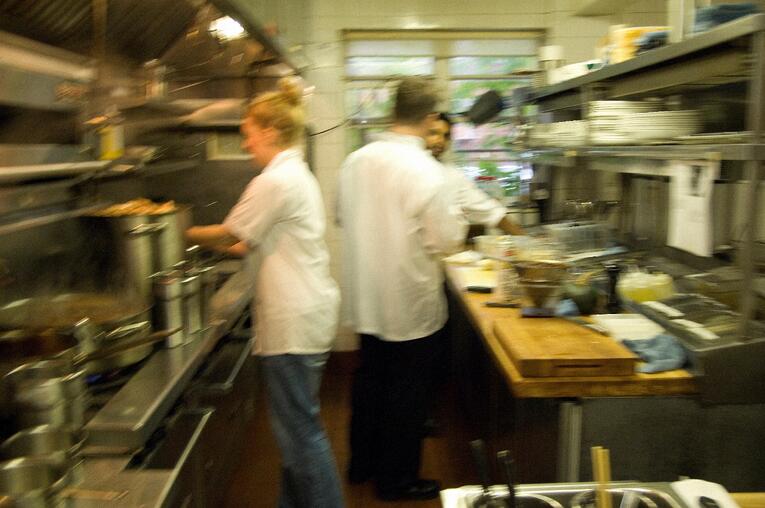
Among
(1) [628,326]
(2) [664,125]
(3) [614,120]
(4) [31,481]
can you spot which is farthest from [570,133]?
(4) [31,481]

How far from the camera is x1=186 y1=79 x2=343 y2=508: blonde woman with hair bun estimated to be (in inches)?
89.7

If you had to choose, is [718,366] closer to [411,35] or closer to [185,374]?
[185,374]

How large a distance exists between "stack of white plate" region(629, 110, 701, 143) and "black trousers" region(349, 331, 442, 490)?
1.16m

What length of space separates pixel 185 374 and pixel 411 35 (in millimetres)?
3338

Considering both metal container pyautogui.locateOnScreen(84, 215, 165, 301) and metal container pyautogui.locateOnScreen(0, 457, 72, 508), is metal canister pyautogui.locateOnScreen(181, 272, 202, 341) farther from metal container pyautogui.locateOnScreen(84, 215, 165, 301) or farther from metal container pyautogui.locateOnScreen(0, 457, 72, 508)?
metal container pyautogui.locateOnScreen(0, 457, 72, 508)

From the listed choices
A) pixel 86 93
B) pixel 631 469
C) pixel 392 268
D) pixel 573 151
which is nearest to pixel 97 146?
pixel 86 93

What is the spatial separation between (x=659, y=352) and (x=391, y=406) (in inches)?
49.7

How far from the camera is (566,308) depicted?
2.49 metres

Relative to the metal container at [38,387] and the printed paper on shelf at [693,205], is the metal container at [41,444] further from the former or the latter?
the printed paper on shelf at [693,205]

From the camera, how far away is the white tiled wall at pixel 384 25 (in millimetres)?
4512

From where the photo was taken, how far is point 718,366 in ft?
6.14

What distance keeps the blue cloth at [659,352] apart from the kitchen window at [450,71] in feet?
9.36

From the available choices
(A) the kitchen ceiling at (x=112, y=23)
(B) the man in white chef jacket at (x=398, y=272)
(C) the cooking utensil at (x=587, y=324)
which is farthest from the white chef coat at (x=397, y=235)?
(A) the kitchen ceiling at (x=112, y=23)

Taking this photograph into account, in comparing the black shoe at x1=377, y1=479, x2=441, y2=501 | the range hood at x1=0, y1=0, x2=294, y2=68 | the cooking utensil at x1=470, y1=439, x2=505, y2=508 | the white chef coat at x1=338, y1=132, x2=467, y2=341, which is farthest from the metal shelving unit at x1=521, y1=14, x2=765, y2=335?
the black shoe at x1=377, y1=479, x2=441, y2=501
